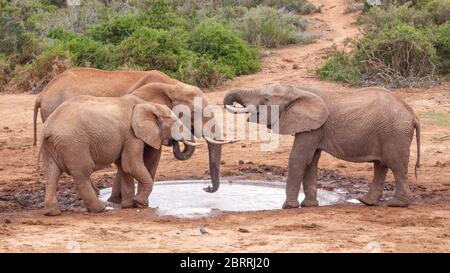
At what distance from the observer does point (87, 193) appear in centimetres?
958

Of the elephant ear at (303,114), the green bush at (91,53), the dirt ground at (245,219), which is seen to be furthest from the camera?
the green bush at (91,53)

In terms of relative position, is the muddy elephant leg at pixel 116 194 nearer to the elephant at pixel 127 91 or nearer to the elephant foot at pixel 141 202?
the elephant at pixel 127 91

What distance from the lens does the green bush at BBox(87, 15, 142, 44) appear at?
66.0 ft

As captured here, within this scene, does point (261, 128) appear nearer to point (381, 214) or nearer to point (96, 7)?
point (381, 214)

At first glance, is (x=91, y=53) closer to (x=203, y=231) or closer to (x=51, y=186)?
(x=51, y=186)

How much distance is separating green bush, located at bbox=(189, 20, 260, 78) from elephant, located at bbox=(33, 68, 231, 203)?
8112 mm

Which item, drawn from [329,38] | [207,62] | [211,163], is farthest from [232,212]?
[329,38]

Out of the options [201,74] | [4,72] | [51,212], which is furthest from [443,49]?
[51,212]

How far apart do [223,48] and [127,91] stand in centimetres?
882

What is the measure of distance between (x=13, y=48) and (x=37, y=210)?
10309mm

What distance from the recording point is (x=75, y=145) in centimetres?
940

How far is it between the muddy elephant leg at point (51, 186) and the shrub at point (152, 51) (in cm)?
843

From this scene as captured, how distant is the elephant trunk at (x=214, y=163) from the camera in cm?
1024

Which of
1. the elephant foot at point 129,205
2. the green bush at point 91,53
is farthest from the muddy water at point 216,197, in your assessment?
the green bush at point 91,53
